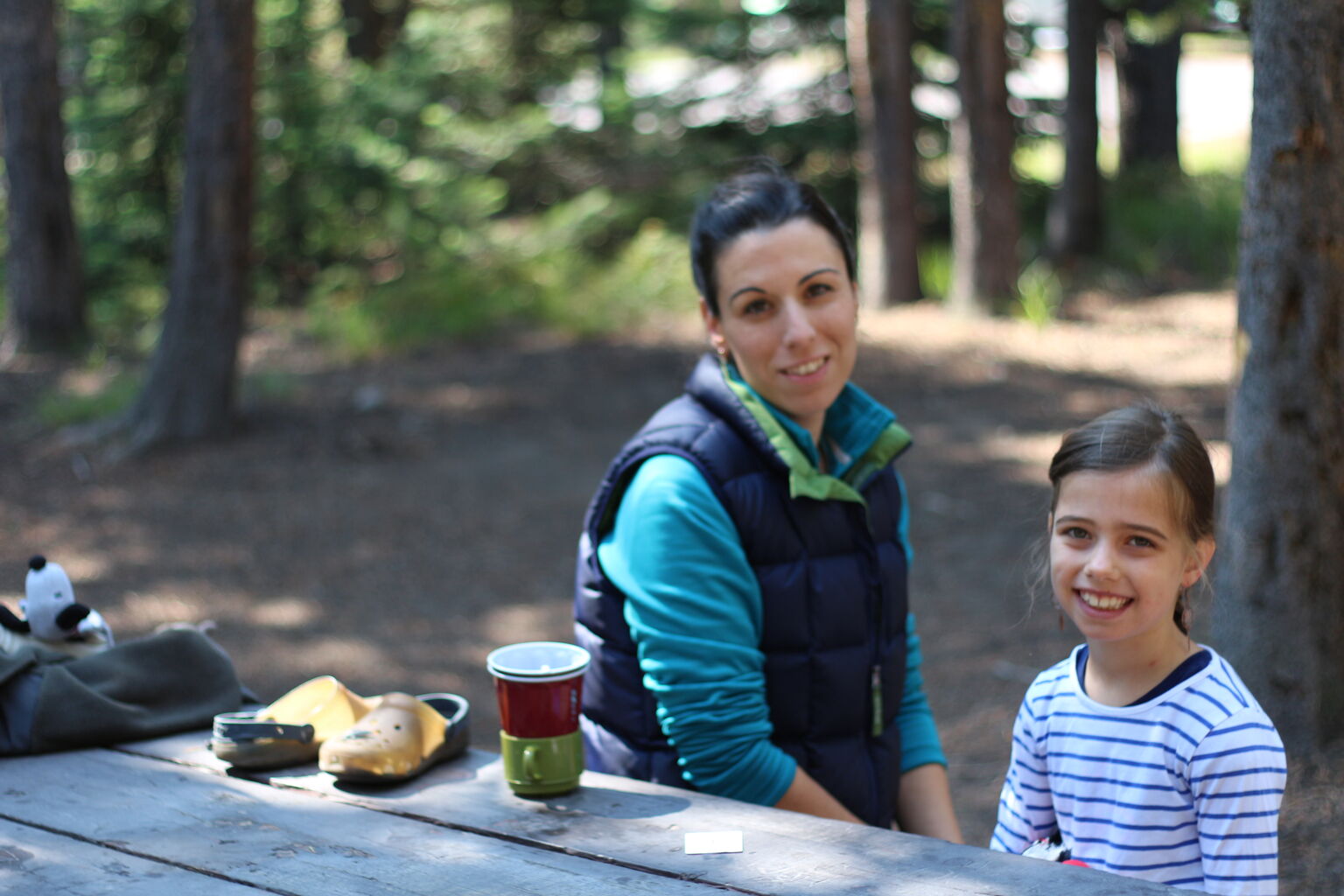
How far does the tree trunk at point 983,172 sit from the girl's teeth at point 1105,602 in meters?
8.50

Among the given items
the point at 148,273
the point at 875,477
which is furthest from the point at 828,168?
the point at 875,477

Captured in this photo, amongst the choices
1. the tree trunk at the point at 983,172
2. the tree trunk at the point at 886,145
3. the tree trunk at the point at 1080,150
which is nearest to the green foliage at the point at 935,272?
the tree trunk at the point at 886,145

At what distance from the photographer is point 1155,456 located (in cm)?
212

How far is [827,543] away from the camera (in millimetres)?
2547

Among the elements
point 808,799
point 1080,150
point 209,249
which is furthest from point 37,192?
point 808,799

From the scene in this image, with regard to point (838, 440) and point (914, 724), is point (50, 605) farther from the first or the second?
point (914, 724)

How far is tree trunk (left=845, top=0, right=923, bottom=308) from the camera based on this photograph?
10.4m

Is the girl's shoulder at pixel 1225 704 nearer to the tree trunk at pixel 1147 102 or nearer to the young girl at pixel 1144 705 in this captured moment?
the young girl at pixel 1144 705

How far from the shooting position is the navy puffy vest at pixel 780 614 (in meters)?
2.48

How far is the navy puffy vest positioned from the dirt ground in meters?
1.40

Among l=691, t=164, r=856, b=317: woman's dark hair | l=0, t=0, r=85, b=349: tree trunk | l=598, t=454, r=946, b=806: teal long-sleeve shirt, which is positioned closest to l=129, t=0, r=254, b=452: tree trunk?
l=0, t=0, r=85, b=349: tree trunk

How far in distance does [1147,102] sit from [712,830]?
1455 centimetres

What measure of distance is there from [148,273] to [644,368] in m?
5.48

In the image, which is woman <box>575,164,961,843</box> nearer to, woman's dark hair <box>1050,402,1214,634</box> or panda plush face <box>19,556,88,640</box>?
woman's dark hair <box>1050,402,1214,634</box>
